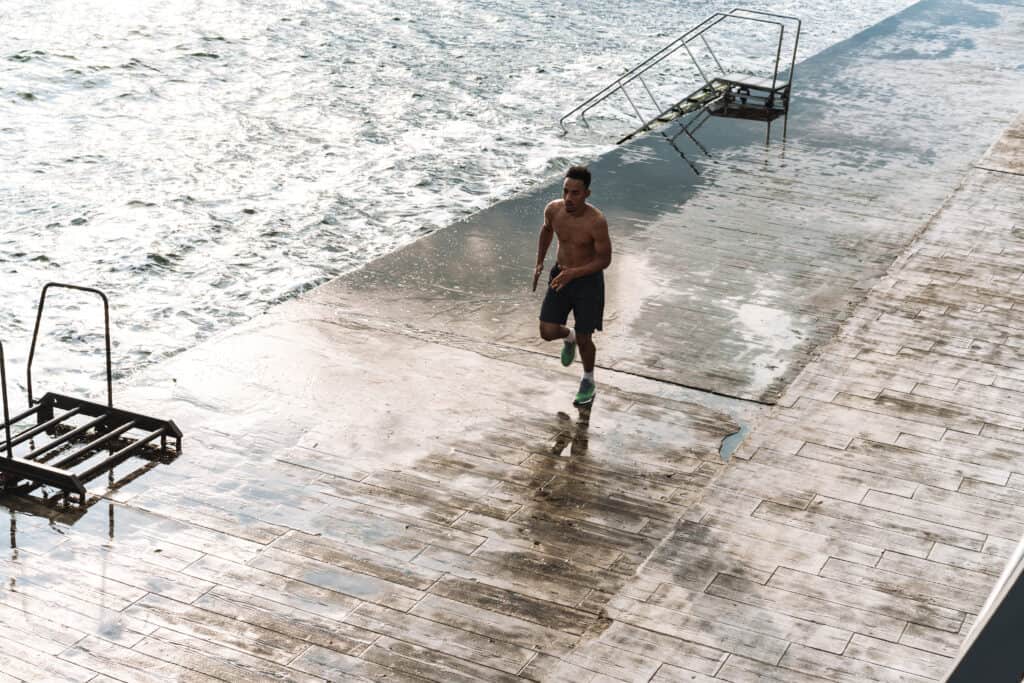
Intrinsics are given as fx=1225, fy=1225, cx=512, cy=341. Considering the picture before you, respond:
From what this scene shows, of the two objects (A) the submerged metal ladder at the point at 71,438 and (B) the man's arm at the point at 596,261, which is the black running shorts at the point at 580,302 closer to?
(B) the man's arm at the point at 596,261

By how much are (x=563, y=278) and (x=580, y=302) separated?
0.30 meters

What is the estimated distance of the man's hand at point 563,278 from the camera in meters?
9.91

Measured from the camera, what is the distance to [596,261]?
9914 mm

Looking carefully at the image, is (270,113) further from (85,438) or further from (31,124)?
(85,438)

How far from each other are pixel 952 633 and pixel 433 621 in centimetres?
317

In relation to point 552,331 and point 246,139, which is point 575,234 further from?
point 246,139

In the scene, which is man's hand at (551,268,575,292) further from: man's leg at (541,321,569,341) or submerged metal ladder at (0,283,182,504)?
submerged metal ladder at (0,283,182,504)

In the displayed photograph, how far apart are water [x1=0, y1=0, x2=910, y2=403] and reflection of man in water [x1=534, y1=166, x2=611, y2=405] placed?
12.5ft

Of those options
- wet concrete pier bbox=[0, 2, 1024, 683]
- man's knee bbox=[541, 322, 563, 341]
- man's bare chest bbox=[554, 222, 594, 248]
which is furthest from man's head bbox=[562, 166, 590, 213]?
wet concrete pier bbox=[0, 2, 1024, 683]

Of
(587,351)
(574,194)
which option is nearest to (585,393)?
(587,351)

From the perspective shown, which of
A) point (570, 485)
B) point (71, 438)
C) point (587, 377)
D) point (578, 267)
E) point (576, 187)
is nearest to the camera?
point (570, 485)

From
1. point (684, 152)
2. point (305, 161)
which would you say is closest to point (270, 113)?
point (305, 161)

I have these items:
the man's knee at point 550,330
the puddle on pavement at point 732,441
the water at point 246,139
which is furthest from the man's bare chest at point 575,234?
the water at point 246,139

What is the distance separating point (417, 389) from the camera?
1073 centimetres
